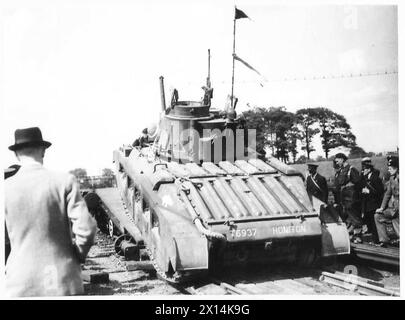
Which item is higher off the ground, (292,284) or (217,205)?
(217,205)

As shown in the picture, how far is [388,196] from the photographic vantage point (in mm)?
9508

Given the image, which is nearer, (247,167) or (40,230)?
(40,230)

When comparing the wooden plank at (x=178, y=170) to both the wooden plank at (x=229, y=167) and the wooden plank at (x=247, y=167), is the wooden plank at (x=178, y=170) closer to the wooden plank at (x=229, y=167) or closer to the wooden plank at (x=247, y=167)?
the wooden plank at (x=229, y=167)

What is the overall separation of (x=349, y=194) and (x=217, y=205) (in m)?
3.49

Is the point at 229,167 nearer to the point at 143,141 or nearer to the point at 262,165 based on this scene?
the point at 262,165

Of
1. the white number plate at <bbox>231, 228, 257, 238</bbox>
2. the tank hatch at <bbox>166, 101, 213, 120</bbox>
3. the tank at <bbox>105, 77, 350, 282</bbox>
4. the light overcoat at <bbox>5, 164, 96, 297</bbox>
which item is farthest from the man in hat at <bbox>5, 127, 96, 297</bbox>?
the tank hatch at <bbox>166, 101, 213, 120</bbox>

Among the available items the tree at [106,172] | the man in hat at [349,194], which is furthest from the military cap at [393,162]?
the tree at [106,172]

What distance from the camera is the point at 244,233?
25.6ft

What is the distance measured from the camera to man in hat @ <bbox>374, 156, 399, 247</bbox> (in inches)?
364

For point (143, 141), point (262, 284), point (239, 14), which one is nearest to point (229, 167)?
point (262, 284)

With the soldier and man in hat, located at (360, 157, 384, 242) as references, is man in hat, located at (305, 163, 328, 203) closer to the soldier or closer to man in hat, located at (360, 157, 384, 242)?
man in hat, located at (360, 157, 384, 242)

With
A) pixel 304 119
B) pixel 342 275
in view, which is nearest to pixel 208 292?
pixel 342 275

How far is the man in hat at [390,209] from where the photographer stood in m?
9.23
